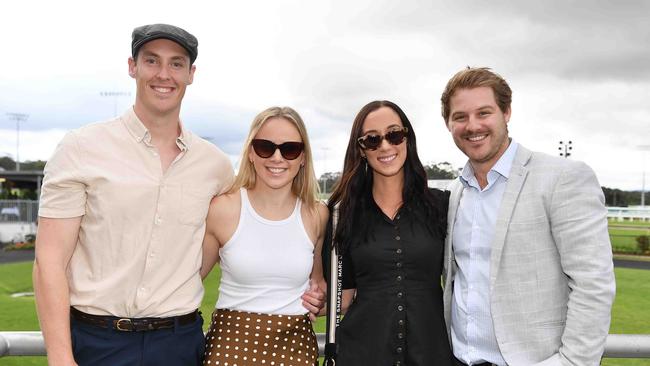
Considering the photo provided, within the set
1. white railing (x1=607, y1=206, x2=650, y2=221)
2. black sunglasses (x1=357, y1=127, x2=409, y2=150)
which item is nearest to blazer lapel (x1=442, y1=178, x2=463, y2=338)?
black sunglasses (x1=357, y1=127, x2=409, y2=150)

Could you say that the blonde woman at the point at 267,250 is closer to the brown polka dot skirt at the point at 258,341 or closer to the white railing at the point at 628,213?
the brown polka dot skirt at the point at 258,341

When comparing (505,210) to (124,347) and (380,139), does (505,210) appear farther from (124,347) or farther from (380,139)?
(124,347)

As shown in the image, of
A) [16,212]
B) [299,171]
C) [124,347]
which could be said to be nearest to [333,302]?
[299,171]

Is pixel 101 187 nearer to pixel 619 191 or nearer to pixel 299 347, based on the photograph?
pixel 299 347

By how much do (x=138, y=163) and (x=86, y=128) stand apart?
0.35 meters

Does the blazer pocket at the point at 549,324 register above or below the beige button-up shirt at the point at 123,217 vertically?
below

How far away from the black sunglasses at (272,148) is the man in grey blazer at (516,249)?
1026 millimetres

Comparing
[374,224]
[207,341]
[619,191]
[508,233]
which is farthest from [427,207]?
[619,191]

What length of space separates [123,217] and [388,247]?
1593 mm

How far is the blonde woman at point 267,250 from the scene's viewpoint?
323cm

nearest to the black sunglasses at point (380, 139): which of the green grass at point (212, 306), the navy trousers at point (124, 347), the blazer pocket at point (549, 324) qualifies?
the blazer pocket at point (549, 324)

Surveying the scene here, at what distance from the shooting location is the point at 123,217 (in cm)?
298

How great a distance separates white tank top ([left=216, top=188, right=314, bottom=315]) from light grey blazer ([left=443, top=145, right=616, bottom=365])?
1.18m

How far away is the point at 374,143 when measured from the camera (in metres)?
3.61
